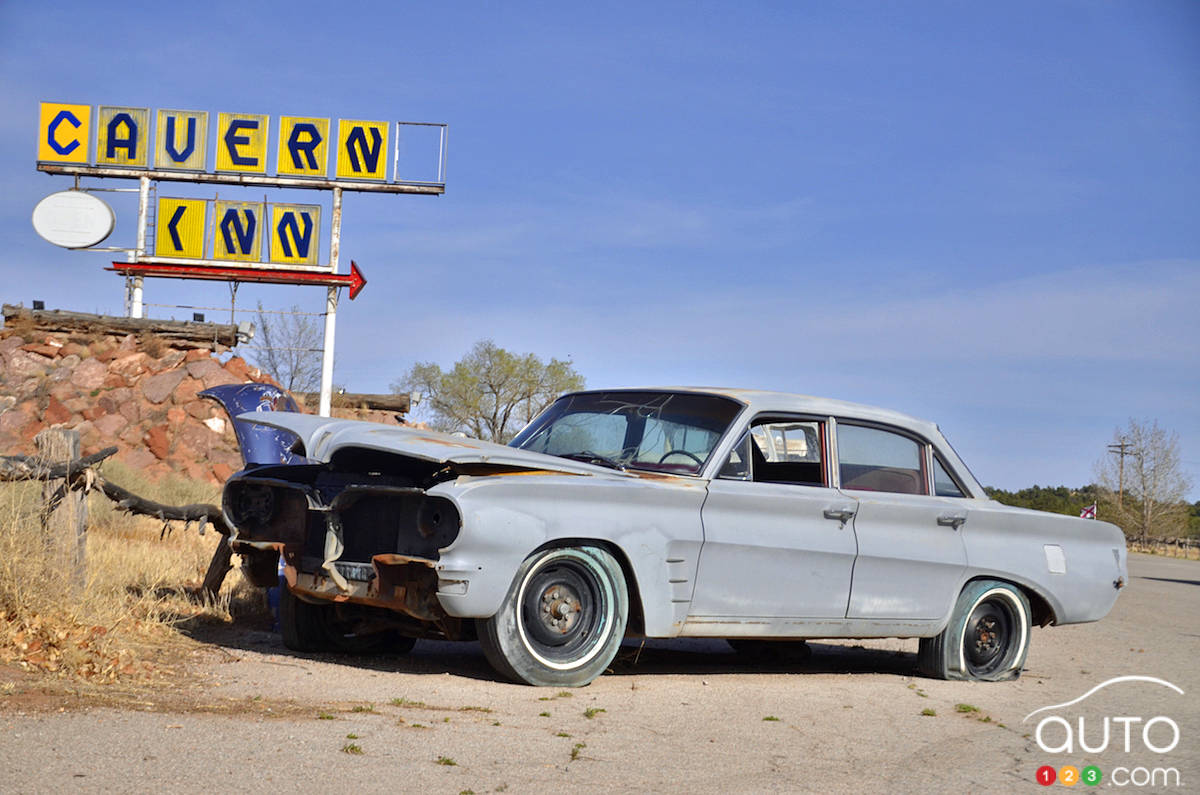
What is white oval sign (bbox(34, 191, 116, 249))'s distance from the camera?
25.5 meters

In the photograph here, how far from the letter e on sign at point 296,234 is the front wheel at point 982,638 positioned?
20.0 m

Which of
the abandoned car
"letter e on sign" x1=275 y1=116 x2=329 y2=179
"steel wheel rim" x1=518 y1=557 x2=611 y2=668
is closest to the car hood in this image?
the abandoned car

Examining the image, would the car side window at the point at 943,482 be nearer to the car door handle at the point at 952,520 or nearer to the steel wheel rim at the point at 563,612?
the car door handle at the point at 952,520

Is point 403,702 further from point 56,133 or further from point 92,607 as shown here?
point 56,133

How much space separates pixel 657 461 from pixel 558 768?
2824 millimetres

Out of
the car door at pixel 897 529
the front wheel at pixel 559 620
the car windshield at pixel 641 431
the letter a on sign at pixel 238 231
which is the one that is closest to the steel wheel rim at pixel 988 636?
the car door at pixel 897 529

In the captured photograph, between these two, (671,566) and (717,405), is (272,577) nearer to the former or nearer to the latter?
(671,566)

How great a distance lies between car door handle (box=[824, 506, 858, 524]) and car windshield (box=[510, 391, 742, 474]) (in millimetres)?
774

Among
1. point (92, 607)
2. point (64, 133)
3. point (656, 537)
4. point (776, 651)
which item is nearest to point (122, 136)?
point (64, 133)

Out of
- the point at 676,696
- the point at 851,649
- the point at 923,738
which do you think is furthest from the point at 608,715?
the point at 851,649

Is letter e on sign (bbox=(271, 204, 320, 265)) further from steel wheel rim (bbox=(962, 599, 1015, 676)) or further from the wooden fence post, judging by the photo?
steel wheel rim (bbox=(962, 599, 1015, 676))

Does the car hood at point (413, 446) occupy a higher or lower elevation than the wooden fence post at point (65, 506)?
higher

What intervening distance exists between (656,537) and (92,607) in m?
3.19

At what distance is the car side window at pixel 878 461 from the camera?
7754mm
